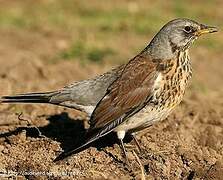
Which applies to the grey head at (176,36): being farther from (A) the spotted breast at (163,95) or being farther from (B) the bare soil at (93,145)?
(B) the bare soil at (93,145)

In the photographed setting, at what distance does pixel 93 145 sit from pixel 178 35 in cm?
144

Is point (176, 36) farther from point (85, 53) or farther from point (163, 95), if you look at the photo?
point (85, 53)

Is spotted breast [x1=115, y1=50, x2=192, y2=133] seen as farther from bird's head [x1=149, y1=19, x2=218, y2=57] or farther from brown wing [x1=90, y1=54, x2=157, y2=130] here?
bird's head [x1=149, y1=19, x2=218, y2=57]

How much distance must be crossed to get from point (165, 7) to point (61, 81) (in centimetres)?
848

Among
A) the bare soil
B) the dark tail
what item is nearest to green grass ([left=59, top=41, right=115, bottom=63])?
the bare soil

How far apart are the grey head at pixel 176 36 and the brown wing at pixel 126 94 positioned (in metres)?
0.20

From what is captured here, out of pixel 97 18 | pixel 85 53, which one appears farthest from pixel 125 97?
pixel 97 18

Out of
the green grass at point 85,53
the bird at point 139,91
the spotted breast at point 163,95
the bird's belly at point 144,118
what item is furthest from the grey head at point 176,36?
the green grass at point 85,53

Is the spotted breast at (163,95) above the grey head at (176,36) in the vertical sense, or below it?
below

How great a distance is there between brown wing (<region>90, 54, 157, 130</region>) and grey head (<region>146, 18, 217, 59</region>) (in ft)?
0.66

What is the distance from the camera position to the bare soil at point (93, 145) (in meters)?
→ 6.54

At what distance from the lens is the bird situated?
6789 mm

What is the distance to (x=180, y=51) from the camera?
7.10 m

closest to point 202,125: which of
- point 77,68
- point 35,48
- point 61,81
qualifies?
point 61,81
